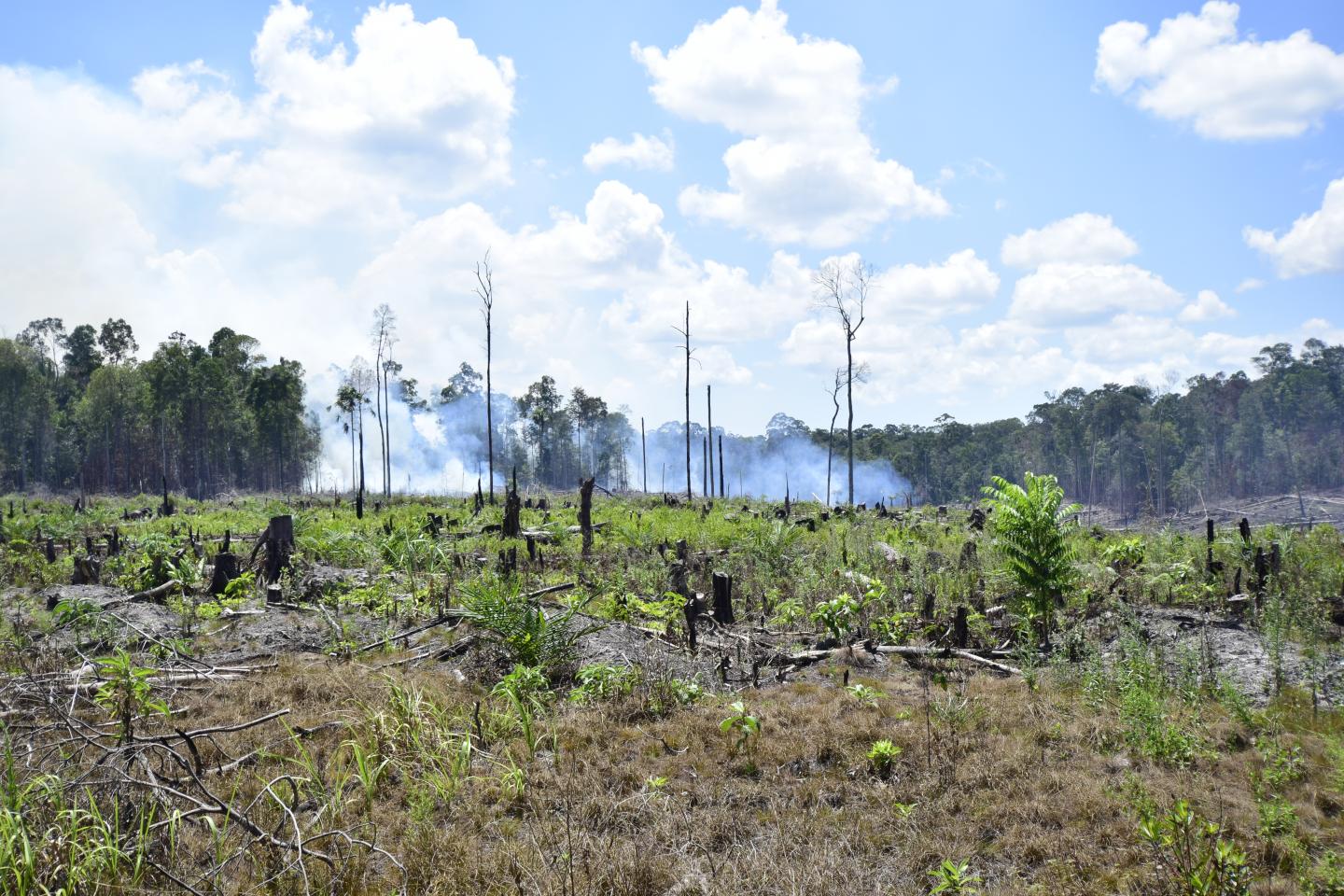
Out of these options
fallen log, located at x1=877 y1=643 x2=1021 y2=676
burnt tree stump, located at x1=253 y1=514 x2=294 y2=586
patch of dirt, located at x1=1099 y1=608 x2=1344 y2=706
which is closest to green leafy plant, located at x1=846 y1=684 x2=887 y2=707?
fallen log, located at x1=877 y1=643 x2=1021 y2=676

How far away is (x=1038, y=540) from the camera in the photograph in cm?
890

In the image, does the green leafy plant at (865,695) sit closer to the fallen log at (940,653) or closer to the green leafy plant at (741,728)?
the green leafy plant at (741,728)

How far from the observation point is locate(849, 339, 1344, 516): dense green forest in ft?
230

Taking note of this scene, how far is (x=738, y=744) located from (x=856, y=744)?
0.87 m

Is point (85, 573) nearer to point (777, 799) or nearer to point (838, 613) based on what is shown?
point (838, 613)

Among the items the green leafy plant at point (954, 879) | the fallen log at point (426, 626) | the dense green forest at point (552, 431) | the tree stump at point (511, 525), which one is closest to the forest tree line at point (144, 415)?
the dense green forest at point (552, 431)

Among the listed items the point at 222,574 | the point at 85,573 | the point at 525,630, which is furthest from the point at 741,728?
the point at 85,573

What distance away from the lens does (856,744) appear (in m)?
5.57

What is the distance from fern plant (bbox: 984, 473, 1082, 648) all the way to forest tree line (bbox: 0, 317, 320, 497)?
58.4 meters

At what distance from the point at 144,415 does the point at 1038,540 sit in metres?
63.7

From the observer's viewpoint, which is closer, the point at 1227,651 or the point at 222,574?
the point at 1227,651

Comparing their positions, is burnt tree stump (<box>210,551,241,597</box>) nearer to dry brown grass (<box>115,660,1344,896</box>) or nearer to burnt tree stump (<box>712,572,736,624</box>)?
dry brown grass (<box>115,660,1344,896</box>)

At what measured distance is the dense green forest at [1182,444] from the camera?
7025 centimetres

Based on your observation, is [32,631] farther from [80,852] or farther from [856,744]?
[856,744]
